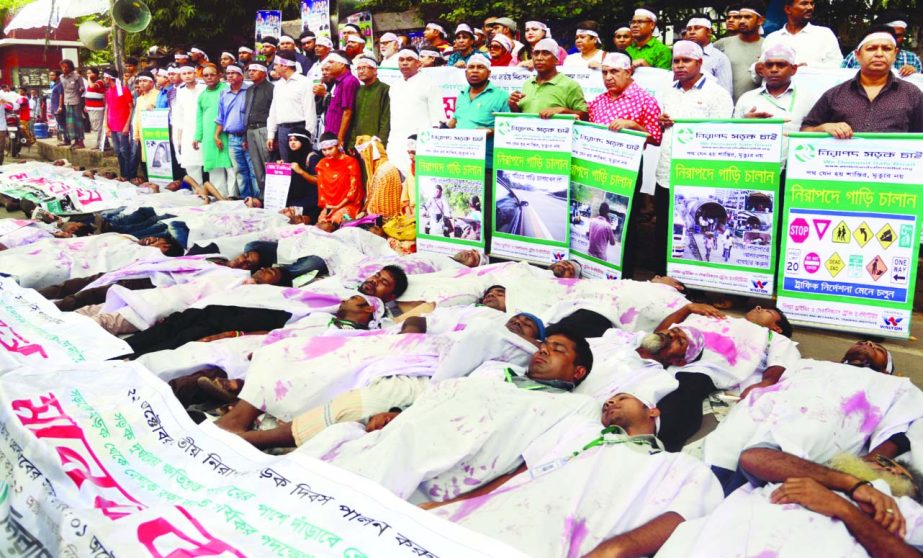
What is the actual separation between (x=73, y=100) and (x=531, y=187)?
42.8 feet

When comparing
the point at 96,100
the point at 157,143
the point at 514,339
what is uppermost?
the point at 96,100

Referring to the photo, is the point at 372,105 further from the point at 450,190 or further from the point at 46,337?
the point at 46,337

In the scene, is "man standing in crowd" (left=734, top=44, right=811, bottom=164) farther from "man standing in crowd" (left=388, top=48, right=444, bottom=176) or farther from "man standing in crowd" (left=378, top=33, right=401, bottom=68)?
"man standing in crowd" (left=378, top=33, right=401, bottom=68)

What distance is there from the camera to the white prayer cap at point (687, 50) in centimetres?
550

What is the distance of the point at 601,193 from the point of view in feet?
18.7

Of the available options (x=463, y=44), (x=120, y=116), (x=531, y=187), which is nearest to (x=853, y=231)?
(x=531, y=187)

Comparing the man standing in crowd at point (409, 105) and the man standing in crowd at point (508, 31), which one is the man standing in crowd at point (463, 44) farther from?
the man standing in crowd at point (409, 105)

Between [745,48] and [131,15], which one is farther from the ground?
[131,15]

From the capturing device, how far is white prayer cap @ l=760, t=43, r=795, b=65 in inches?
206

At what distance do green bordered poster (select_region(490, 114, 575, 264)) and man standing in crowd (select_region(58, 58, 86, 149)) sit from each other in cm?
1225

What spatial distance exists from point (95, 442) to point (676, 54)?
432 cm

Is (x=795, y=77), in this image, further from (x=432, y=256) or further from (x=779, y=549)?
(x=779, y=549)

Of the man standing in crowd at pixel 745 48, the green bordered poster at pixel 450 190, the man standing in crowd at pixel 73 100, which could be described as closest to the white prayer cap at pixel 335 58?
the green bordered poster at pixel 450 190

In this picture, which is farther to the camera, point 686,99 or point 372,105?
point 372,105
